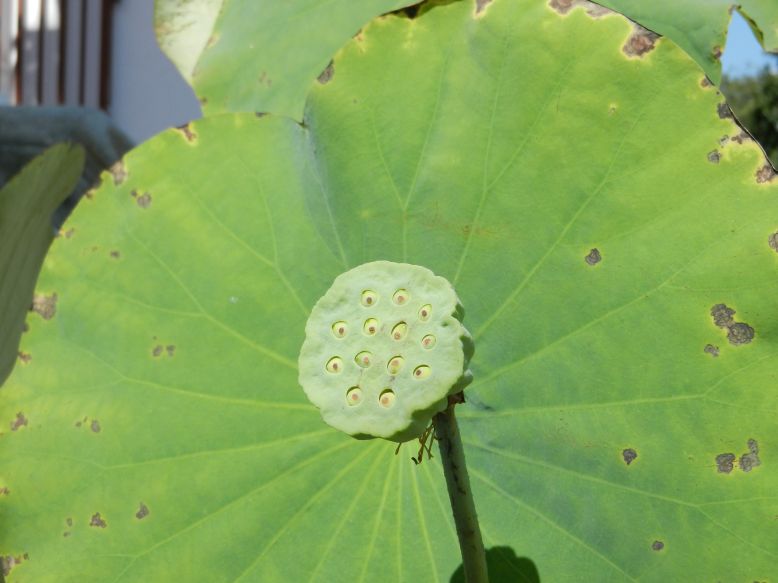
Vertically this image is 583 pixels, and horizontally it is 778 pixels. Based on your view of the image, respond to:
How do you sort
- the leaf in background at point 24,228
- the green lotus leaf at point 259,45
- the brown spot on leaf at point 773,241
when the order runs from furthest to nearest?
the leaf in background at point 24,228 → the green lotus leaf at point 259,45 → the brown spot on leaf at point 773,241

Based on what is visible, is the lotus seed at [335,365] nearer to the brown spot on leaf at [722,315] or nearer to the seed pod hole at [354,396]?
the seed pod hole at [354,396]

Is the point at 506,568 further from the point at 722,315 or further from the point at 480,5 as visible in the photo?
the point at 480,5

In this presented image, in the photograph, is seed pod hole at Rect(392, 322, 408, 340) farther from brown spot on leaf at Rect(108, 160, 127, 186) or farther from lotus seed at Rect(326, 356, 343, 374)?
brown spot on leaf at Rect(108, 160, 127, 186)

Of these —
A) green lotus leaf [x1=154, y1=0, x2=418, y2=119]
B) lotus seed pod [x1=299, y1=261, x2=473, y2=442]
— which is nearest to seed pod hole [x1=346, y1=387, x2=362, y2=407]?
lotus seed pod [x1=299, y1=261, x2=473, y2=442]

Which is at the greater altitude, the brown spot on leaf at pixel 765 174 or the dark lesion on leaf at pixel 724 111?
the dark lesion on leaf at pixel 724 111

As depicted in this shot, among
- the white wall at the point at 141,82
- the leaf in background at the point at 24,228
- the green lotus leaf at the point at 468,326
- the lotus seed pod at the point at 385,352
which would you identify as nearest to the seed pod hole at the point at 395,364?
the lotus seed pod at the point at 385,352

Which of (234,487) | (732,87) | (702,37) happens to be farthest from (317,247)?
(732,87)
